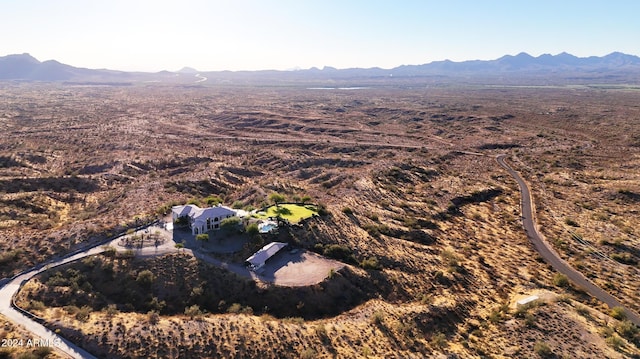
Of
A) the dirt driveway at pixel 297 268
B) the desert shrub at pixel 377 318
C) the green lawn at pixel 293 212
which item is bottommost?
the desert shrub at pixel 377 318

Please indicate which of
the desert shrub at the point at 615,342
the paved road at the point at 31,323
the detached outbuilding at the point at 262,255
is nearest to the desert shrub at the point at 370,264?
the detached outbuilding at the point at 262,255

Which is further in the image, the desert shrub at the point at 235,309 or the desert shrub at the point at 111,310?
the desert shrub at the point at 235,309

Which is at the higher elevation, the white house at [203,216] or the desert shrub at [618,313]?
the white house at [203,216]

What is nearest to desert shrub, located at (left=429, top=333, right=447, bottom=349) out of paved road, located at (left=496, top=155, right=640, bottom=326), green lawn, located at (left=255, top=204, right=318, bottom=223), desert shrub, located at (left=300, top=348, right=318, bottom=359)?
desert shrub, located at (left=300, top=348, right=318, bottom=359)

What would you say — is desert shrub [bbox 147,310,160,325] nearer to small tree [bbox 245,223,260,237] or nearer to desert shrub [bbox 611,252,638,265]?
small tree [bbox 245,223,260,237]

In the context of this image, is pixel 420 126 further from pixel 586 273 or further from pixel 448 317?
pixel 448 317

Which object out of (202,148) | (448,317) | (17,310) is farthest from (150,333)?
(202,148)

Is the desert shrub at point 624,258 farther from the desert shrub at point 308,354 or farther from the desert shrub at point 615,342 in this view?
the desert shrub at point 308,354
